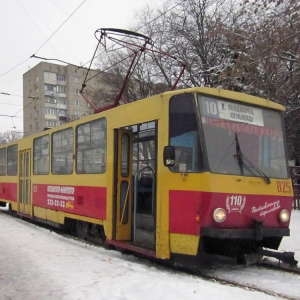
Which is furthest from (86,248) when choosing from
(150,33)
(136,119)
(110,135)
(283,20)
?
(150,33)

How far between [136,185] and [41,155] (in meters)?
5.97

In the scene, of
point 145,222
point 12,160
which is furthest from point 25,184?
point 145,222

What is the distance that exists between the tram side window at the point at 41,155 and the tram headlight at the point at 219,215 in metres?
6.97

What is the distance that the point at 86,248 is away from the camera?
9227 millimetres

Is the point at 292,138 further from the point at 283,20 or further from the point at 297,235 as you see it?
the point at 297,235

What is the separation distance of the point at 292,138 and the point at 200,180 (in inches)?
712

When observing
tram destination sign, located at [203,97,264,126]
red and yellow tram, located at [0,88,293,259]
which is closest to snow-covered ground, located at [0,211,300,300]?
red and yellow tram, located at [0,88,293,259]

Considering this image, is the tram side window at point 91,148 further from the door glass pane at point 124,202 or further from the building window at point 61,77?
the building window at point 61,77

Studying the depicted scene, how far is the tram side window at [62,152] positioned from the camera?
10820mm

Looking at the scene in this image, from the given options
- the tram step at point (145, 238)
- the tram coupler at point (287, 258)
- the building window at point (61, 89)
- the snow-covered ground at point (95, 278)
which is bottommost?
the snow-covered ground at point (95, 278)

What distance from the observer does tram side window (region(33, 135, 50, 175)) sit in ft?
41.4

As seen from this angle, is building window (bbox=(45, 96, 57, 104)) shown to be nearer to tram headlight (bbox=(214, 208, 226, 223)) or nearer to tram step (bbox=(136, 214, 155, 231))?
tram step (bbox=(136, 214, 155, 231))

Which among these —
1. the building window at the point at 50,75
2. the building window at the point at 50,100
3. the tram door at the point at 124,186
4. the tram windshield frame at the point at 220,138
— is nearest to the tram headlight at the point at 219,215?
the tram windshield frame at the point at 220,138

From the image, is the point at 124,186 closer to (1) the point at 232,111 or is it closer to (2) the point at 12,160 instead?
(1) the point at 232,111
